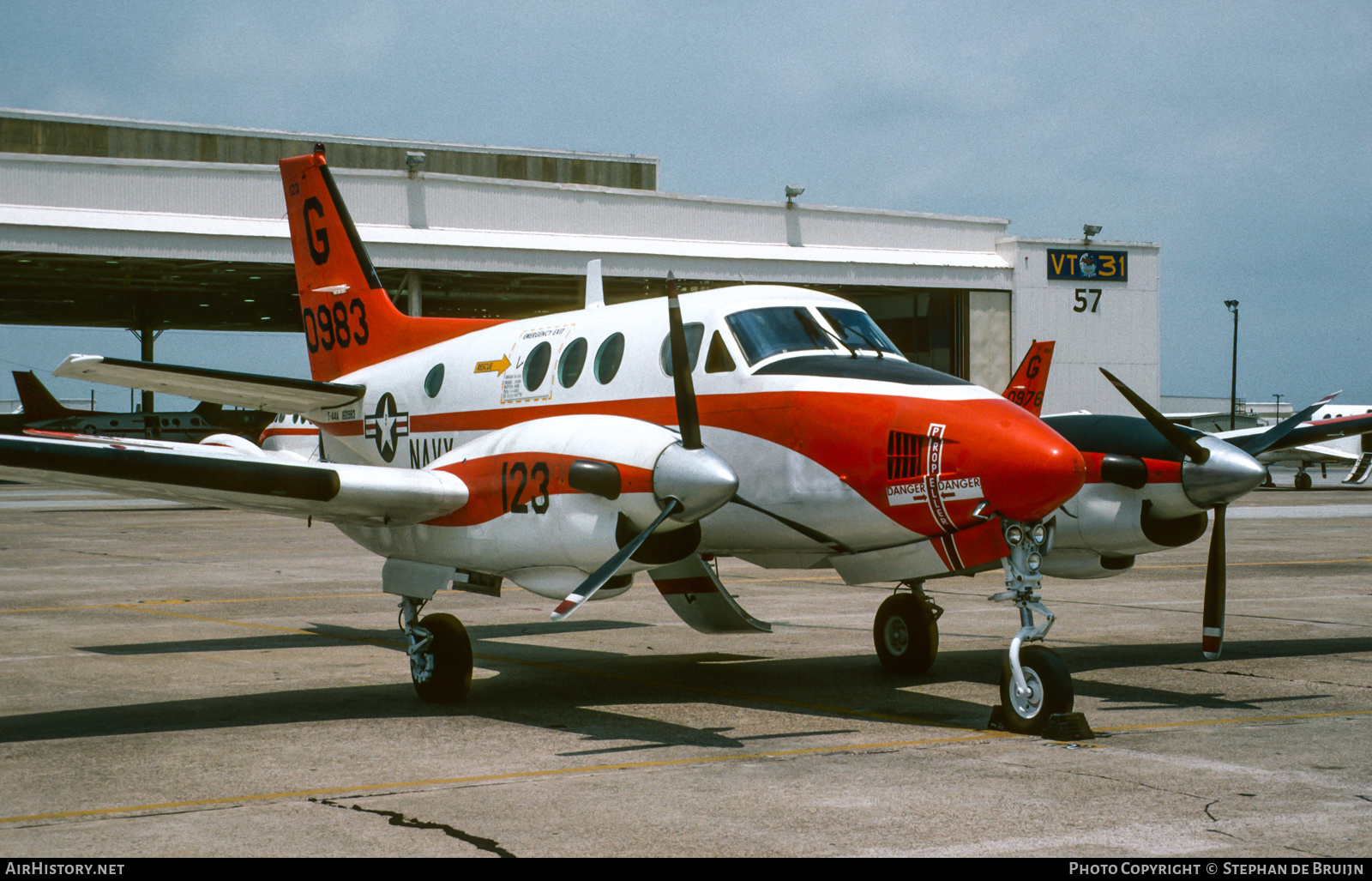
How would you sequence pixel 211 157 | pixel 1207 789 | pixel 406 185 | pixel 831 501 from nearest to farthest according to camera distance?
1. pixel 1207 789
2. pixel 831 501
3. pixel 406 185
4. pixel 211 157

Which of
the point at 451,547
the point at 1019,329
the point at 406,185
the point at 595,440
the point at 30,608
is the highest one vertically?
the point at 406,185

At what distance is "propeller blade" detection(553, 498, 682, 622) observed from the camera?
882 centimetres

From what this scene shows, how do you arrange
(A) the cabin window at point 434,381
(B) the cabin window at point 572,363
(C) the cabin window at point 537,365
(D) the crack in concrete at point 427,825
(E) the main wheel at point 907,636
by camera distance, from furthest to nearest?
(A) the cabin window at point 434,381
(E) the main wheel at point 907,636
(C) the cabin window at point 537,365
(B) the cabin window at point 572,363
(D) the crack in concrete at point 427,825

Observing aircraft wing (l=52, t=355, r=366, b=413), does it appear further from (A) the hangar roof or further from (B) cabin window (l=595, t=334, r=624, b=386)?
(A) the hangar roof

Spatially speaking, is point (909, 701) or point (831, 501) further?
point (909, 701)

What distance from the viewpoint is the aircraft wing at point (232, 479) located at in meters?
8.95

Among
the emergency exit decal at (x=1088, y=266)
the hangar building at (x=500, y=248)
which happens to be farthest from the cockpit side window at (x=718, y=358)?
the emergency exit decal at (x=1088, y=266)

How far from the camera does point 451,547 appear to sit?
33.3 ft

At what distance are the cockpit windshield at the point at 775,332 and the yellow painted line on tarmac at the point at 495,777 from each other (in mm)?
3227

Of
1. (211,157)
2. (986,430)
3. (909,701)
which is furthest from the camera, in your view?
(211,157)

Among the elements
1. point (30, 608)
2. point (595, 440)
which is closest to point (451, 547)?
point (595, 440)

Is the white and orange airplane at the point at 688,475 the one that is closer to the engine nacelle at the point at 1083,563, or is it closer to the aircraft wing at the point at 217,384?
the aircraft wing at the point at 217,384
